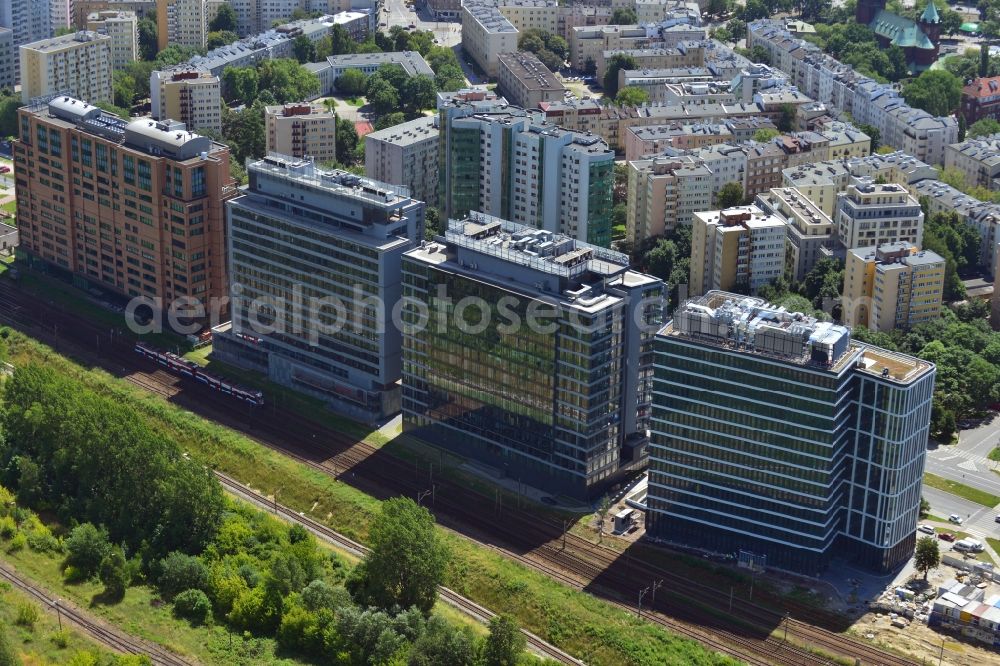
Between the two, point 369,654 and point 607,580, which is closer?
point 369,654

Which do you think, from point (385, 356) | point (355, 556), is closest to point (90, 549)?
point (355, 556)

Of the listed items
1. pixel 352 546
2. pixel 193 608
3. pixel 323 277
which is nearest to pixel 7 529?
pixel 193 608

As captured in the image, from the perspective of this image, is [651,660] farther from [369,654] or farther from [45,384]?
[45,384]

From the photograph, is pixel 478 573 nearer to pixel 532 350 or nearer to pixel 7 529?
pixel 532 350

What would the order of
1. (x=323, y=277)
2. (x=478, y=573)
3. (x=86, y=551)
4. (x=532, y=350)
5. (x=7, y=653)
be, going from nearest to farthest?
(x=7, y=653) → (x=86, y=551) → (x=478, y=573) → (x=532, y=350) → (x=323, y=277)

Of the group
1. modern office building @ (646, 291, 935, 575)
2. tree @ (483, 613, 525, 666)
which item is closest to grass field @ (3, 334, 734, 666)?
tree @ (483, 613, 525, 666)
